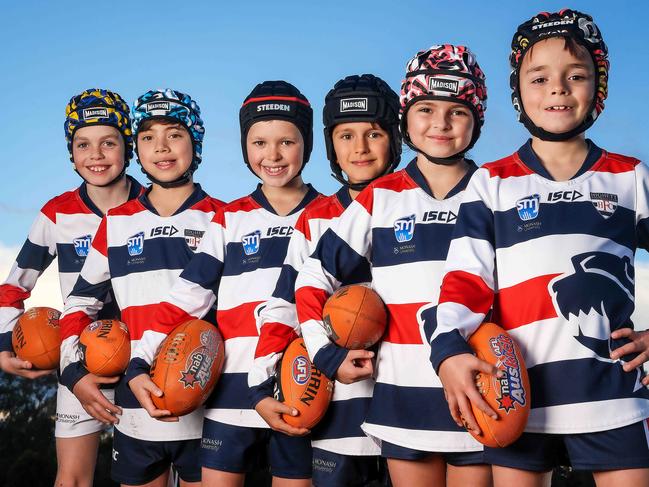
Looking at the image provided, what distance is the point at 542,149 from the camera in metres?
3.89

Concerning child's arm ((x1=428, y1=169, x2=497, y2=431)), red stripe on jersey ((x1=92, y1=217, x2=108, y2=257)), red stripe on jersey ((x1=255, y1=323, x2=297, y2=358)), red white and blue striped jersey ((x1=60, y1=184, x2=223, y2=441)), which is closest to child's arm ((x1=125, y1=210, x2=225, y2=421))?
red white and blue striped jersey ((x1=60, y1=184, x2=223, y2=441))

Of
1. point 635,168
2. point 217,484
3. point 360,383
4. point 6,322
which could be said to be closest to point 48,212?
point 6,322

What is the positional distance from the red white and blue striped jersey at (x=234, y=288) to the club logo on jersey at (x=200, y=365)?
0.54 feet

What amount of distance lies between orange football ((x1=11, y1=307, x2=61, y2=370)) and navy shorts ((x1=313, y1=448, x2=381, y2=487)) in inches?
92.6

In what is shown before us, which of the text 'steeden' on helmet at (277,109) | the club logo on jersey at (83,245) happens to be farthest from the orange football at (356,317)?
the club logo on jersey at (83,245)

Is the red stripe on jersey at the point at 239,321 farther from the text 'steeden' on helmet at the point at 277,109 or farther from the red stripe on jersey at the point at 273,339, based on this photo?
the text 'steeden' on helmet at the point at 277,109

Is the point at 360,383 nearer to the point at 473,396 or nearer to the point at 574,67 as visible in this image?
the point at 473,396

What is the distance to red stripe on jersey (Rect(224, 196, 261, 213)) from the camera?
17.0ft

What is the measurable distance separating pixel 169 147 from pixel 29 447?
35.4 ft

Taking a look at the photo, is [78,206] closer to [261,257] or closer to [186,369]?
[261,257]

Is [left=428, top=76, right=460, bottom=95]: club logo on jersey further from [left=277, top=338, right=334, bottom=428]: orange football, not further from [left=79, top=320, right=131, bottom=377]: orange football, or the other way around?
[left=79, top=320, right=131, bottom=377]: orange football

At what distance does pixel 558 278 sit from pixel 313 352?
135cm

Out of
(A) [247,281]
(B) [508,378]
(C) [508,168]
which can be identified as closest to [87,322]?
(A) [247,281]

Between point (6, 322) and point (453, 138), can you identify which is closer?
point (453, 138)
